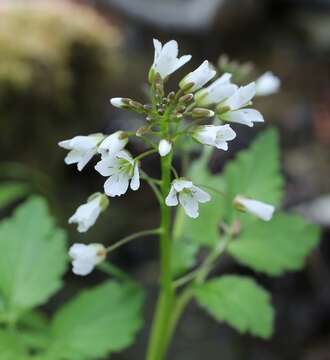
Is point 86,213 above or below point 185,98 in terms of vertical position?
below

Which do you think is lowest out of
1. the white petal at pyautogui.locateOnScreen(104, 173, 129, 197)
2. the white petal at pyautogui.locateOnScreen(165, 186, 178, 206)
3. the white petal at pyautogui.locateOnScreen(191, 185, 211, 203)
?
the white petal at pyautogui.locateOnScreen(191, 185, 211, 203)

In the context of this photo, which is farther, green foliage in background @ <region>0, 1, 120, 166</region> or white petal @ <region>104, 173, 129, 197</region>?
green foliage in background @ <region>0, 1, 120, 166</region>

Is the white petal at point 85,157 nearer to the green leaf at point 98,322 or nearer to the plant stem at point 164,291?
the plant stem at point 164,291

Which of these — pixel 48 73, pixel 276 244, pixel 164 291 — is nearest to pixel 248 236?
pixel 276 244

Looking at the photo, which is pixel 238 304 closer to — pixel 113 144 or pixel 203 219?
pixel 203 219

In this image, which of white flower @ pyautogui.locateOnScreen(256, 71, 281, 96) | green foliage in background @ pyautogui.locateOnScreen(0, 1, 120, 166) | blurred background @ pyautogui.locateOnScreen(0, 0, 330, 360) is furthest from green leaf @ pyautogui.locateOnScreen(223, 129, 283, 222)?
green foliage in background @ pyautogui.locateOnScreen(0, 1, 120, 166)

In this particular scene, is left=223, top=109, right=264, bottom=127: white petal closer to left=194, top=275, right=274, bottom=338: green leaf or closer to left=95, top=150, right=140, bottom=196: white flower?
left=95, top=150, right=140, bottom=196: white flower

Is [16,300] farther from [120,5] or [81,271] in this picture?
[120,5]

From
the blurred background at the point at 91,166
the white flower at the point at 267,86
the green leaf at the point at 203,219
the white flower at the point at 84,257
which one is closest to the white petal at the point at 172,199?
the white flower at the point at 84,257
